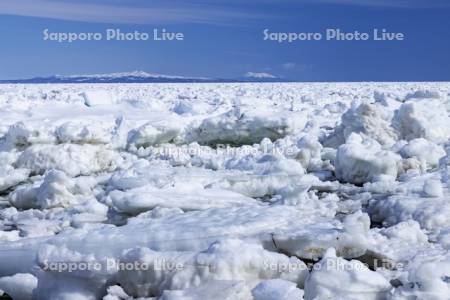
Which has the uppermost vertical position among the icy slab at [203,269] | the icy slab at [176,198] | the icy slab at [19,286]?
the icy slab at [176,198]

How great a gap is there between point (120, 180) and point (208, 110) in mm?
6915

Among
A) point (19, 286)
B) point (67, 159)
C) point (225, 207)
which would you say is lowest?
point (19, 286)

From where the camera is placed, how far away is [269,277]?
11.5 ft

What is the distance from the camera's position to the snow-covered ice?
3412 millimetres

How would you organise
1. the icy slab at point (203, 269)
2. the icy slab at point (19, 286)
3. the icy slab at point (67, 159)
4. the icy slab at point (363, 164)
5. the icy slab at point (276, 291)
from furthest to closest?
the icy slab at point (67, 159) → the icy slab at point (363, 164) → the icy slab at point (19, 286) → the icy slab at point (203, 269) → the icy slab at point (276, 291)

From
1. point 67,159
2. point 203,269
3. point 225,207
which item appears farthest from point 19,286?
point 67,159

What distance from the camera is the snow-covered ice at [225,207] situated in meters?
3.41

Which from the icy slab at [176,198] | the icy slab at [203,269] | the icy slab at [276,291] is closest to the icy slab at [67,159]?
the icy slab at [176,198]

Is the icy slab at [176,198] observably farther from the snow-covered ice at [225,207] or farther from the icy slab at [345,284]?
the icy slab at [345,284]

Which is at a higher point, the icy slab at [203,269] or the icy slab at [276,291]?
the icy slab at [203,269]

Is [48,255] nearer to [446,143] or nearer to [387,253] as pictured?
[387,253]

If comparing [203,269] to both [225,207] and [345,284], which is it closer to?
[345,284]

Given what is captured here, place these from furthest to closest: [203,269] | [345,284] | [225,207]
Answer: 1. [225,207]
2. [203,269]
3. [345,284]

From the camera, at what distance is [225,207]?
531 cm
